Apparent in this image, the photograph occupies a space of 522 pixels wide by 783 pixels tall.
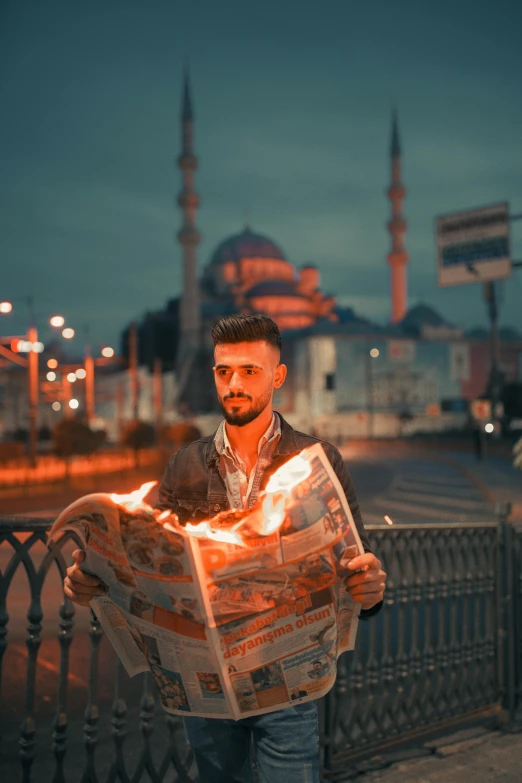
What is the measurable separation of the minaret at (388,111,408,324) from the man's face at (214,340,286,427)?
7039 centimetres

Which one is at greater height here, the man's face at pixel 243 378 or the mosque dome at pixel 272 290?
the mosque dome at pixel 272 290

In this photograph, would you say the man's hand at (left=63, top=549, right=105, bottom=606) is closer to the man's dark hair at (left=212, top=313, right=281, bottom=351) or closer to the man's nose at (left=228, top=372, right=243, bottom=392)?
the man's nose at (left=228, top=372, right=243, bottom=392)

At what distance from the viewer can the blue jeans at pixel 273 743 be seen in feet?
6.95

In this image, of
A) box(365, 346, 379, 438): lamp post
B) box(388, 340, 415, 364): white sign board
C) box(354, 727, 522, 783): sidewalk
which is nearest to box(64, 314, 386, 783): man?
box(354, 727, 522, 783): sidewalk

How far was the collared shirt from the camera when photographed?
229cm

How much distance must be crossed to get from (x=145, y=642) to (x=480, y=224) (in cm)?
1468

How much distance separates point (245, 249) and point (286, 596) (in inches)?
3291

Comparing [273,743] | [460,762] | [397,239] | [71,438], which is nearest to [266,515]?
[273,743]

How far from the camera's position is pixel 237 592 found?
188 centimetres

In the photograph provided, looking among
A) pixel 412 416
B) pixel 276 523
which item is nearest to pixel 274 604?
pixel 276 523

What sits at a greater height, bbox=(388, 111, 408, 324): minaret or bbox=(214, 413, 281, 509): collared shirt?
bbox=(388, 111, 408, 324): minaret

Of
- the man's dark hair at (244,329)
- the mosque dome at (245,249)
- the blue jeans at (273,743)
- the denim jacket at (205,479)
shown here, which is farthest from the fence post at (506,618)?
the mosque dome at (245,249)

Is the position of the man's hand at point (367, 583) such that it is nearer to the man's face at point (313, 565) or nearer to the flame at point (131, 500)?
the man's face at point (313, 565)

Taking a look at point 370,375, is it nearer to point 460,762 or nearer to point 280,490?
point 460,762
